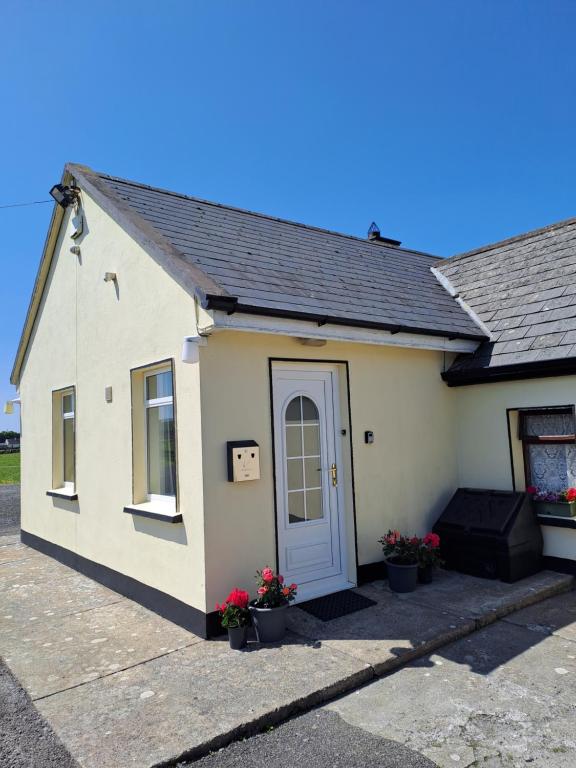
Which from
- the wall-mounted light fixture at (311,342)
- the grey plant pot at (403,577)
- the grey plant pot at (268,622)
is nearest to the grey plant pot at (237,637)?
the grey plant pot at (268,622)

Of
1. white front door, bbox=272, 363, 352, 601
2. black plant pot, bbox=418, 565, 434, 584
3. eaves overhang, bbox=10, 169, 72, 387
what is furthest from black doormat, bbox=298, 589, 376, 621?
eaves overhang, bbox=10, 169, 72, 387

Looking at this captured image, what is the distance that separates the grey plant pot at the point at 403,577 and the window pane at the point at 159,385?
3.48m

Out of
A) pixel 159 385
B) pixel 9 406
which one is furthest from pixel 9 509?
pixel 159 385

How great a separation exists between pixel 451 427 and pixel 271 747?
5495 millimetres

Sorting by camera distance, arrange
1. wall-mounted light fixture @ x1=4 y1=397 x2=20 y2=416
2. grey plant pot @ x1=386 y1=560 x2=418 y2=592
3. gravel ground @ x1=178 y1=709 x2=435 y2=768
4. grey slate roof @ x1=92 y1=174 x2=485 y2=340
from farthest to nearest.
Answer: wall-mounted light fixture @ x1=4 y1=397 x2=20 y2=416 < grey plant pot @ x1=386 y1=560 x2=418 y2=592 < grey slate roof @ x1=92 y1=174 x2=485 y2=340 < gravel ground @ x1=178 y1=709 x2=435 y2=768

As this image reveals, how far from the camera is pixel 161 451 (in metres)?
6.32

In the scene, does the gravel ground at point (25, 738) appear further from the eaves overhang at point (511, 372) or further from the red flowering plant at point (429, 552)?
the eaves overhang at point (511, 372)

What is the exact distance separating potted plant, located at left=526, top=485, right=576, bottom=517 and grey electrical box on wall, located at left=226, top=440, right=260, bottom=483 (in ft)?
13.1

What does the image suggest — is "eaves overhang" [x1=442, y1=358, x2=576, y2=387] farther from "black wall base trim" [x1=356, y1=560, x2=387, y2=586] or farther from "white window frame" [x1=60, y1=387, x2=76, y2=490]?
"white window frame" [x1=60, y1=387, x2=76, y2=490]

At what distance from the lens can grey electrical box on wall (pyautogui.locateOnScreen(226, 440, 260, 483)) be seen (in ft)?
17.1

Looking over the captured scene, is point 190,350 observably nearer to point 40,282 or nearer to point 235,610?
point 235,610

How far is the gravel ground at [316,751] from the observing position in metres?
3.12

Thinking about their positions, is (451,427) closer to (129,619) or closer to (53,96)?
(129,619)

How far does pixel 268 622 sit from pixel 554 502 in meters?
4.16
